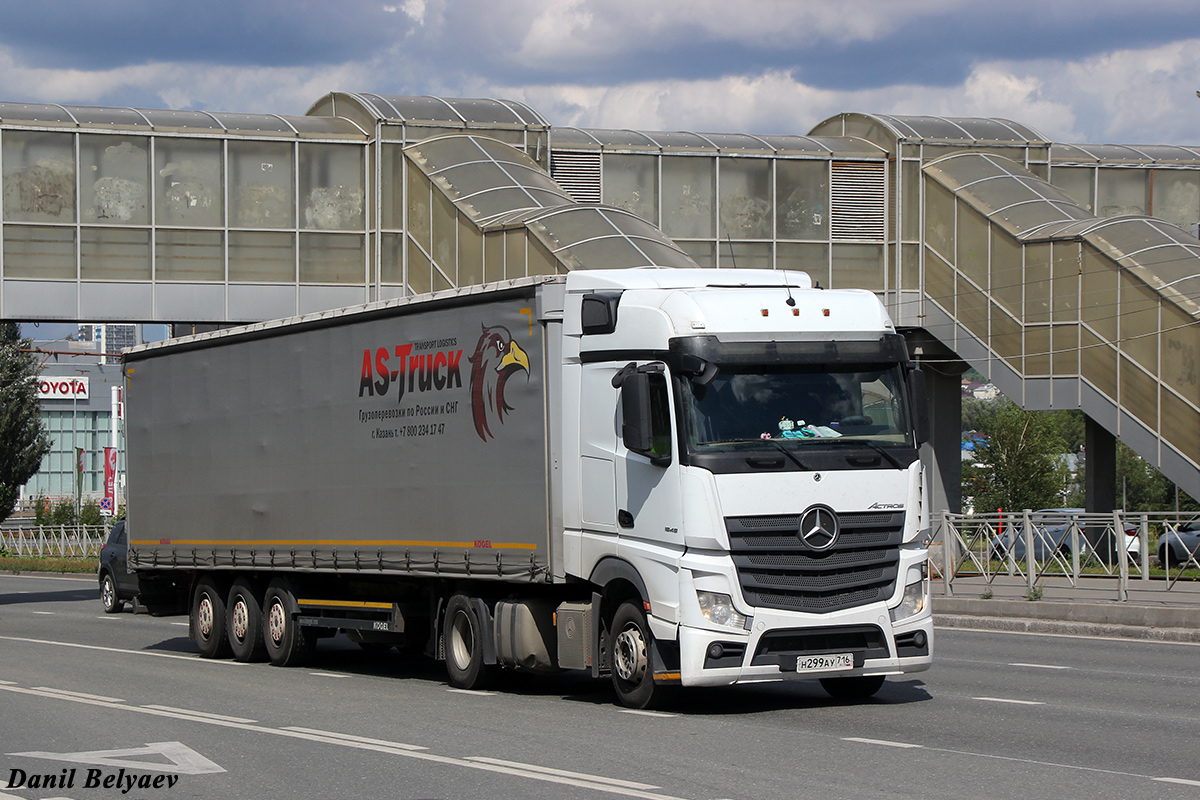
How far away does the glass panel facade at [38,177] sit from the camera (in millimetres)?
34312

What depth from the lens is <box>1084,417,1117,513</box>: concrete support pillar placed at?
3828cm

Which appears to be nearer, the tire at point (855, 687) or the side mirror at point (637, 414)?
the side mirror at point (637, 414)

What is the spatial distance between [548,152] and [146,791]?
1213 inches

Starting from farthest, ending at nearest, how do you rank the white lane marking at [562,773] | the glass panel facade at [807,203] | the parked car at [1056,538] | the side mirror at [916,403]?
the glass panel facade at [807,203]
the parked car at [1056,538]
the side mirror at [916,403]
the white lane marking at [562,773]

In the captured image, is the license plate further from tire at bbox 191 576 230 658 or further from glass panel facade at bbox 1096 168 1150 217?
glass panel facade at bbox 1096 168 1150 217

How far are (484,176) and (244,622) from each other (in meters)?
19.9

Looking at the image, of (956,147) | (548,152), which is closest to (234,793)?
(548,152)

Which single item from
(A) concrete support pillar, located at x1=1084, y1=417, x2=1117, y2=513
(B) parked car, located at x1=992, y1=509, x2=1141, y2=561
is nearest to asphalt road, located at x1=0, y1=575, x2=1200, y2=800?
(B) parked car, located at x1=992, y1=509, x2=1141, y2=561

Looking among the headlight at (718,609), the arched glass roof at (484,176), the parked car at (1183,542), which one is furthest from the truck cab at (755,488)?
the arched glass roof at (484,176)

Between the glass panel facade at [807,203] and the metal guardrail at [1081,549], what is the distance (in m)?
16.7

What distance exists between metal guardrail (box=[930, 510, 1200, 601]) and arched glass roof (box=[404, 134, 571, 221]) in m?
14.9

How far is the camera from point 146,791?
910cm

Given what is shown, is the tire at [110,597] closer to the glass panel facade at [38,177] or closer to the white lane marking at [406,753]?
the glass panel facade at [38,177]

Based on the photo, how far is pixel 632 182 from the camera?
130 ft
